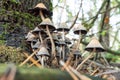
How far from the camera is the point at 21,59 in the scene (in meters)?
1.53

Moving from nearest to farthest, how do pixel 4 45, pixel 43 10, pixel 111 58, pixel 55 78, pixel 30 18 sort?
pixel 55 78, pixel 4 45, pixel 43 10, pixel 30 18, pixel 111 58

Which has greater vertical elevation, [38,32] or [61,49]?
[38,32]

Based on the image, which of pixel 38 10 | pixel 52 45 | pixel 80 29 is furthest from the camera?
A: pixel 38 10

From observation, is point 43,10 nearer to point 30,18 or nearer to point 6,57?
point 30,18

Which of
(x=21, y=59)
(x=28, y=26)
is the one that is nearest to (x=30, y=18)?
(x=28, y=26)

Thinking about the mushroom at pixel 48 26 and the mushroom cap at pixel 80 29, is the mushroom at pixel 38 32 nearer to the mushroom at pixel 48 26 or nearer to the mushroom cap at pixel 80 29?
Answer: the mushroom at pixel 48 26

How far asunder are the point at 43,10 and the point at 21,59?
371mm

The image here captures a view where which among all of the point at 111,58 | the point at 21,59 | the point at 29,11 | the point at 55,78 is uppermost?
the point at 29,11

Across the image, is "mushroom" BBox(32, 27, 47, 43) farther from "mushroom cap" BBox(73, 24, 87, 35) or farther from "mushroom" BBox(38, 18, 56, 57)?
"mushroom cap" BBox(73, 24, 87, 35)

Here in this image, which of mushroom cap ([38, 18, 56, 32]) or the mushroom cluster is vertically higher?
mushroom cap ([38, 18, 56, 32])

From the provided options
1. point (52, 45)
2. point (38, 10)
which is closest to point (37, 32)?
point (52, 45)

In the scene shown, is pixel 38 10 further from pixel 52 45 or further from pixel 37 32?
pixel 52 45

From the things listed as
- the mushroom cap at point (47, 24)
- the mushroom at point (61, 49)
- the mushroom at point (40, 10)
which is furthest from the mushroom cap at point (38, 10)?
the mushroom at point (61, 49)

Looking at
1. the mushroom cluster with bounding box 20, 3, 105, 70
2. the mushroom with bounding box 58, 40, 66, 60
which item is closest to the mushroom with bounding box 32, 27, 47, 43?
the mushroom cluster with bounding box 20, 3, 105, 70
